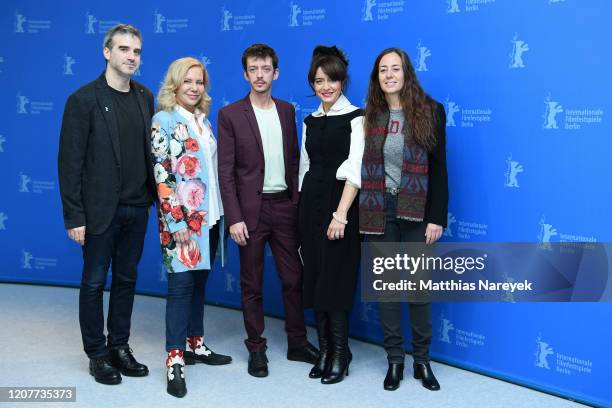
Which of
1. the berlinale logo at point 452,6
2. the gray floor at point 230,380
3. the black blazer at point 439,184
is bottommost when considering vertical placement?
→ the gray floor at point 230,380

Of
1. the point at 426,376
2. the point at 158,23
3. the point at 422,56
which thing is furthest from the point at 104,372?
the point at 158,23

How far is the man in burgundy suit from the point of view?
10.2 feet

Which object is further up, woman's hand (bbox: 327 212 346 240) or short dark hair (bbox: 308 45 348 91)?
short dark hair (bbox: 308 45 348 91)

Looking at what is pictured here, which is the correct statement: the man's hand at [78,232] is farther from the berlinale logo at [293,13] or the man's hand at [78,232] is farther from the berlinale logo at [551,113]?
the berlinale logo at [551,113]

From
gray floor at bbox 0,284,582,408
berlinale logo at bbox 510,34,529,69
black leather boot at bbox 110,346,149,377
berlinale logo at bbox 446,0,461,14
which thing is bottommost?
gray floor at bbox 0,284,582,408

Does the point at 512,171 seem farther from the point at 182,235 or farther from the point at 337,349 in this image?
the point at 182,235

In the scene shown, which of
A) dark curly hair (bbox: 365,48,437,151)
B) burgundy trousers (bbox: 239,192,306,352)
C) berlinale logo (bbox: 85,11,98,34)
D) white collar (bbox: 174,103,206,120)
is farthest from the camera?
berlinale logo (bbox: 85,11,98,34)

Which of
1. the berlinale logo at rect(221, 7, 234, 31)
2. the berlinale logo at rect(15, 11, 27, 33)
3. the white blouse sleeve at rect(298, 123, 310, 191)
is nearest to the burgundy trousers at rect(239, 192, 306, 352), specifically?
the white blouse sleeve at rect(298, 123, 310, 191)

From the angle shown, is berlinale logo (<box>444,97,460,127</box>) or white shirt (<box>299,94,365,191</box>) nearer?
white shirt (<box>299,94,365,191</box>)

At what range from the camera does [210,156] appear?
3035 millimetres

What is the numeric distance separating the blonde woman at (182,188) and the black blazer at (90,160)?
0.20 metres

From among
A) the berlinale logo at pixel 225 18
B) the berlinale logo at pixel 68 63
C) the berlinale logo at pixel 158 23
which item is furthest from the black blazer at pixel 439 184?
the berlinale logo at pixel 68 63

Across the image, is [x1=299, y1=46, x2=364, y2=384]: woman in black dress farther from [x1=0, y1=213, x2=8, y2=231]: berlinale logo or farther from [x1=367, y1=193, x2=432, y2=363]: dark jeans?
[x1=0, y1=213, x2=8, y2=231]: berlinale logo

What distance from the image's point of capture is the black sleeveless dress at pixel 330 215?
119 inches
